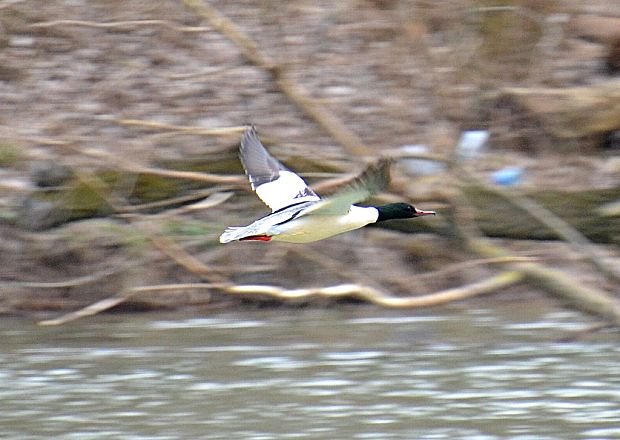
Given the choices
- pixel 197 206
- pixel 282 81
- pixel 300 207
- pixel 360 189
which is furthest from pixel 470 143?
pixel 360 189

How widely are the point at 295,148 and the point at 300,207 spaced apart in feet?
11.4

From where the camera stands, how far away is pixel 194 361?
27.2 feet

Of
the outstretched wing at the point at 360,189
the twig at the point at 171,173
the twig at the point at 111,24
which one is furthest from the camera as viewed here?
the twig at the point at 111,24

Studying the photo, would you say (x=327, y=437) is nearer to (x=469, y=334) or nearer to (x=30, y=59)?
(x=469, y=334)

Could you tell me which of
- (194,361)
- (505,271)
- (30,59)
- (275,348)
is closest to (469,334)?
(505,271)

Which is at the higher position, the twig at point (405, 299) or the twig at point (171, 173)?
the twig at point (171, 173)

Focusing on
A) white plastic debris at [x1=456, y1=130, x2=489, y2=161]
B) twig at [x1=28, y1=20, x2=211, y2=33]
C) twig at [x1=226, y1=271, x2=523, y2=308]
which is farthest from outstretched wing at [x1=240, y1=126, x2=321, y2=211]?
white plastic debris at [x1=456, y1=130, x2=489, y2=161]

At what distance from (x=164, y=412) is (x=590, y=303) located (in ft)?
9.23

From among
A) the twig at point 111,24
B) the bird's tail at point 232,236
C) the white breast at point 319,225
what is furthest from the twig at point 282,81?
the bird's tail at point 232,236

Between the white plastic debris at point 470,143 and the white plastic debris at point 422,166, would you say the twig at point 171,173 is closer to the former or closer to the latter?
the white plastic debris at point 422,166

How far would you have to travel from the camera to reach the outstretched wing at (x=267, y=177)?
637 centimetres

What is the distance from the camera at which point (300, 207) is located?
5758 mm

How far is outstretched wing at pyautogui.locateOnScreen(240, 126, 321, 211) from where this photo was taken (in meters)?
6.37

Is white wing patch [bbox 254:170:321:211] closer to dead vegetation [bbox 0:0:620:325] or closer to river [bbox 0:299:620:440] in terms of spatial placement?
river [bbox 0:299:620:440]
